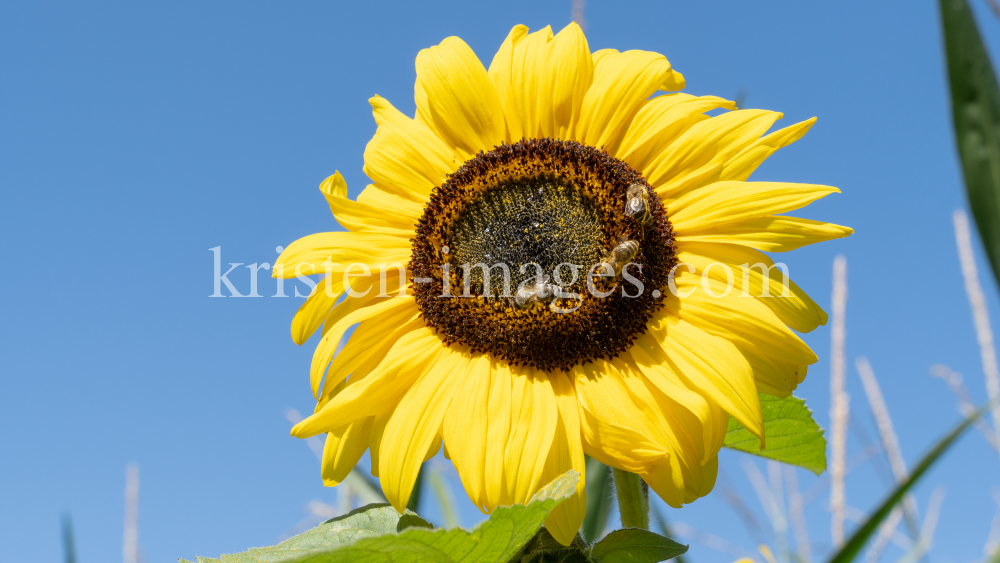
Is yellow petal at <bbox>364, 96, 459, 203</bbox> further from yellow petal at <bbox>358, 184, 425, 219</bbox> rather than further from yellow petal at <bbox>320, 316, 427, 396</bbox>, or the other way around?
yellow petal at <bbox>320, 316, 427, 396</bbox>

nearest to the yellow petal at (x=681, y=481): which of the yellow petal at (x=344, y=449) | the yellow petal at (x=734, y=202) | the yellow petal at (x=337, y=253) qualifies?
the yellow petal at (x=734, y=202)

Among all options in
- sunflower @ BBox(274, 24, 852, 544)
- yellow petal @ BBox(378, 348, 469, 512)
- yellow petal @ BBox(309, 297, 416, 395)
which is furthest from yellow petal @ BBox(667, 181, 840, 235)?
yellow petal @ BBox(309, 297, 416, 395)

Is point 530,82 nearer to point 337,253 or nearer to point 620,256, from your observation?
point 620,256

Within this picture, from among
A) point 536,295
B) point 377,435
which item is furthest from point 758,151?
point 377,435

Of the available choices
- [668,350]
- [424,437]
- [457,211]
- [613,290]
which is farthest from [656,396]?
[457,211]

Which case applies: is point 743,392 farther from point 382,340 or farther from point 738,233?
point 382,340

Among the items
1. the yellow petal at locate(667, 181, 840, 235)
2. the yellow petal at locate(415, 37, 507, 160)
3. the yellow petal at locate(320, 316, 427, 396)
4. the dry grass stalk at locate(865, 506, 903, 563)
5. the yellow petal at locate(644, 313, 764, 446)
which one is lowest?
the dry grass stalk at locate(865, 506, 903, 563)

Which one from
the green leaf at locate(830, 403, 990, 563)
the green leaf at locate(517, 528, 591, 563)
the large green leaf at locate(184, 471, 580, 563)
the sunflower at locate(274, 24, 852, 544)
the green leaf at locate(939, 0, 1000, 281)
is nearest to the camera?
the green leaf at locate(939, 0, 1000, 281)

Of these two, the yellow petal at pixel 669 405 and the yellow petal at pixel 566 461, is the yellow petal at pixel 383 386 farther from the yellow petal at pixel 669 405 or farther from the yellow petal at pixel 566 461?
the yellow petal at pixel 669 405
